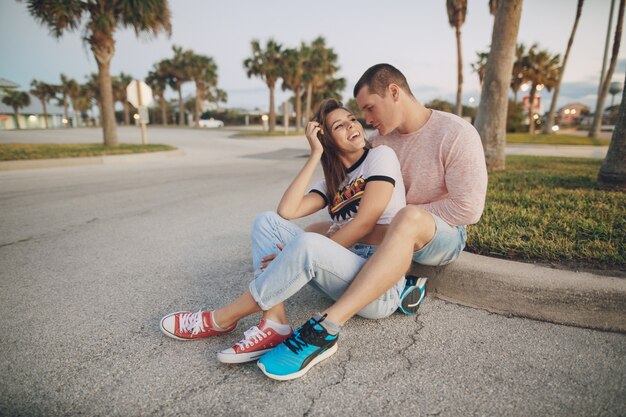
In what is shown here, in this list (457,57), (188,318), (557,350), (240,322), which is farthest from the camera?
(457,57)

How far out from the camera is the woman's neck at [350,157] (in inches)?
96.7

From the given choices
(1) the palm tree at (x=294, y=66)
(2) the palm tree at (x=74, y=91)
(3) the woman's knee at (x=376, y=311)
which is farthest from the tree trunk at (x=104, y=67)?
(2) the palm tree at (x=74, y=91)

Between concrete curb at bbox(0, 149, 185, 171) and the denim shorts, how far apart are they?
1113 centimetres

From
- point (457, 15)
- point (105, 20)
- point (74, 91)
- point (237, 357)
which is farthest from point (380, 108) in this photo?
point (74, 91)

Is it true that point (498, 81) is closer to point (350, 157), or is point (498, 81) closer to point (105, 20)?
point (350, 157)

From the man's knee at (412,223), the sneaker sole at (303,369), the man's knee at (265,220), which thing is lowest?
the sneaker sole at (303,369)

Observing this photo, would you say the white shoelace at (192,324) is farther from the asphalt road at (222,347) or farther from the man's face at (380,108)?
the man's face at (380,108)

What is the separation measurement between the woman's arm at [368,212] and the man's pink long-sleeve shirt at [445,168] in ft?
1.50

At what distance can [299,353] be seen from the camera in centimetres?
175

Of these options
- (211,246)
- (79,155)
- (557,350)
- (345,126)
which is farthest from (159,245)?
(79,155)

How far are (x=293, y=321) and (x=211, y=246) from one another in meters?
1.79

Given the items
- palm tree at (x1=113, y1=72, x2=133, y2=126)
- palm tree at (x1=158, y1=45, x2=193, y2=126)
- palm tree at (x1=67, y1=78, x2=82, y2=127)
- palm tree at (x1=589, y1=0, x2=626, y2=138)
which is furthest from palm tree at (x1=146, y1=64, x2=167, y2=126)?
palm tree at (x1=589, y1=0, x2=626, y2=138)

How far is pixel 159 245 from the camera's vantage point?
3771 mm

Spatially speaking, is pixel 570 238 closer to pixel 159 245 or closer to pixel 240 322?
pixel 240 322
